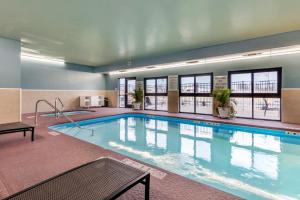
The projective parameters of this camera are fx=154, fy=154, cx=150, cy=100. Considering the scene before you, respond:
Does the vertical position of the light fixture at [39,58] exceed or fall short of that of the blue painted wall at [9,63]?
→ it exceeds it

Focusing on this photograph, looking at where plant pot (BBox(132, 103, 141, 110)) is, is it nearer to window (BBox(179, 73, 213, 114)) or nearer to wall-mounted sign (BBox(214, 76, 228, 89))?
window (BBox(179, 73, 213, 114))

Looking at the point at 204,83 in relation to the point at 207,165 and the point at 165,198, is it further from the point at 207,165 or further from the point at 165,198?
the point at 165,198

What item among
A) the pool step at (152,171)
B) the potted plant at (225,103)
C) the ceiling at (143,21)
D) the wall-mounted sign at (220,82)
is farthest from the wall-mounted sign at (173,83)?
the pool step at (152,171)

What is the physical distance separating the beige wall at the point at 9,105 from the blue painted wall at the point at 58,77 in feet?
9.87

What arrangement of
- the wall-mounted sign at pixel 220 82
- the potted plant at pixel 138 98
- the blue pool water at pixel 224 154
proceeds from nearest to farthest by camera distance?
the blue pool water at pixel 224 154 → the wall-mounted sign at pixel 220 82 → the potted plant at pixel 138 98

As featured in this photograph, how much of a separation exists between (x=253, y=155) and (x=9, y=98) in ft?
22.7

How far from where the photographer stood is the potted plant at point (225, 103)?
598cm

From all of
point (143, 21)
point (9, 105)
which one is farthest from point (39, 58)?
point (143, 21)

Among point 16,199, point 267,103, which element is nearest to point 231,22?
point 267,103

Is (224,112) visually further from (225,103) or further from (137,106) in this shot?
(137,106)

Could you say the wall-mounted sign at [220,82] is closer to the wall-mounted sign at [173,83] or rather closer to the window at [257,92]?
the window at [257,92]

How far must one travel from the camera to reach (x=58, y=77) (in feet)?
28.3

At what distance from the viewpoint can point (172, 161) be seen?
9.80 ft

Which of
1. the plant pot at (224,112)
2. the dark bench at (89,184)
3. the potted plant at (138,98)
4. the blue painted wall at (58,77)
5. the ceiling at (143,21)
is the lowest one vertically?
the dark bench at (89,184)
